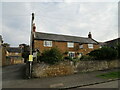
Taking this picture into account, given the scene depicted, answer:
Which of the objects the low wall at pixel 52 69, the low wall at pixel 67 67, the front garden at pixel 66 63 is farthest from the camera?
the front garden at pixel 66 63

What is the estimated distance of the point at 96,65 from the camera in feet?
59.7

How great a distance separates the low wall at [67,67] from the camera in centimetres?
1427

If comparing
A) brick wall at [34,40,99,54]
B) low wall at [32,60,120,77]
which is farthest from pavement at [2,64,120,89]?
brick wall at [34,40,99,54]

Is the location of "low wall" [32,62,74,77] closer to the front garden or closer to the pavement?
the front garden

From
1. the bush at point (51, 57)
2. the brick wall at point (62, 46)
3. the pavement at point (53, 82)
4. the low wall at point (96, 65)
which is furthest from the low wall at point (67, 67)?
the brick wall at point (62, 46)

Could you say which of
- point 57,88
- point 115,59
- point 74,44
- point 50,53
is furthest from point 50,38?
point 57,88

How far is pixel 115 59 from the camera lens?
20422mm

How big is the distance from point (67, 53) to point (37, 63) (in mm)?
13593

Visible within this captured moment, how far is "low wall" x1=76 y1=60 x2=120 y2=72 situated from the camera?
55.3 feet

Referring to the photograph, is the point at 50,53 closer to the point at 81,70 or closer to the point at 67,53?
the point at 81,70

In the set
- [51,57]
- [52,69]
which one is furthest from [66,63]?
[51,57]

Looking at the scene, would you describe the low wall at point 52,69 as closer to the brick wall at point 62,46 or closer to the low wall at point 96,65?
the low wall at point 96,65

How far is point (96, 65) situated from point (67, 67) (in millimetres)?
5290

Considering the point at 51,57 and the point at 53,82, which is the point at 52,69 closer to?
the point at 51,57
